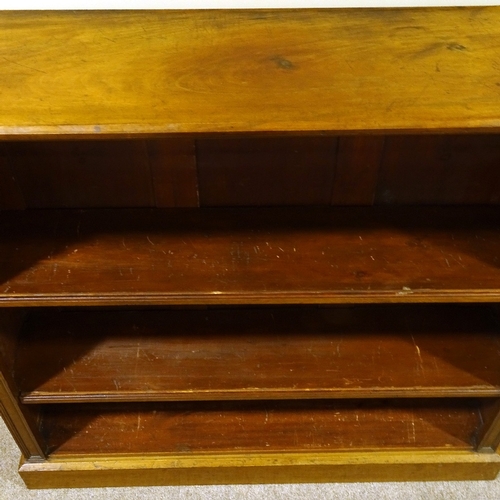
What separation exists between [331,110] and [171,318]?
2.14 ft

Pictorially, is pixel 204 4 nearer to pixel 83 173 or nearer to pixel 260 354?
pixel 83 173

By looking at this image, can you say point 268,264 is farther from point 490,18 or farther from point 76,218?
point 490,18

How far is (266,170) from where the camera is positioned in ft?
3.22

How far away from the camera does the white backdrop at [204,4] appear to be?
2.97 ft

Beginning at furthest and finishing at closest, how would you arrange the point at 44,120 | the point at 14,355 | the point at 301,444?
the point at 301,444 → the point at 14,355 → the point at 44,120

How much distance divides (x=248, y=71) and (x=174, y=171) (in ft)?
0.91

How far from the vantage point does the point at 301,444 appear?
1.23 metres

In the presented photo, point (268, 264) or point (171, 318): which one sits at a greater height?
point (268, 264)

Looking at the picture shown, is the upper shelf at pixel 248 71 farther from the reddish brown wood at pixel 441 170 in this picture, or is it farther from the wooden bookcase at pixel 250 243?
the reddish brown wood at pixel 441 170

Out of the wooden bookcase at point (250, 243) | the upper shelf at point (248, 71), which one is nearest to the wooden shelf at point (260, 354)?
the wooden bookcase at point (250, 243)

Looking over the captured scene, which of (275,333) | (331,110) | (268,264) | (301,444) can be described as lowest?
(301,444)

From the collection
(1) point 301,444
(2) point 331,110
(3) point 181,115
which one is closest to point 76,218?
(3) point 181,115

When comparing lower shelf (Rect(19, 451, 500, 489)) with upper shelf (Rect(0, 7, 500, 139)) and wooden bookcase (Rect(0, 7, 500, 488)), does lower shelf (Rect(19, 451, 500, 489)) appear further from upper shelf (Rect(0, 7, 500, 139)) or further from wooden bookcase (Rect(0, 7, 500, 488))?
upper shelf (Rect(0, 7, 500, 139))

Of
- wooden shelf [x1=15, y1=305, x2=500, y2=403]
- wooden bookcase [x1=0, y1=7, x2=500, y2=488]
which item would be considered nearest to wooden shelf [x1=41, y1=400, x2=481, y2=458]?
wooden bookcase [x1=0, y1=7, x2=500, y2=488]
